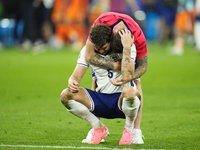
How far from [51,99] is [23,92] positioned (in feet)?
3.35

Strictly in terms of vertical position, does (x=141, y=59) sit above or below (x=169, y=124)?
above

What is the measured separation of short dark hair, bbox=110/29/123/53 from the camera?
433 cm

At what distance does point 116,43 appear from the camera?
4.34 metres

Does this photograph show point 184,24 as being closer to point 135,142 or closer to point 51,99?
point 51,99

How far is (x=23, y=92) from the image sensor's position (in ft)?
28.1

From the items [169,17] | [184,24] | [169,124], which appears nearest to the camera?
[169,124]

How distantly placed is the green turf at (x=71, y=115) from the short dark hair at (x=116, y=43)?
38.3 inches

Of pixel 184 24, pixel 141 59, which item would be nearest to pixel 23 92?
pixel 141 59

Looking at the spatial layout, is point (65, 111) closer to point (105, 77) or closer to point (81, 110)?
point (105, 77)

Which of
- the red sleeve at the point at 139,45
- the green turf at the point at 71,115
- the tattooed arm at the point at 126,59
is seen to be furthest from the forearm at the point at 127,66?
the green turf at the point at 71,115

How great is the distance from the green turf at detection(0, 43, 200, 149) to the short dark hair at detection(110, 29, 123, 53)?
3.20ft

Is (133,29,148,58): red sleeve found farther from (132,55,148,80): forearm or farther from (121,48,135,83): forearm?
(121,48,135,83): forearm

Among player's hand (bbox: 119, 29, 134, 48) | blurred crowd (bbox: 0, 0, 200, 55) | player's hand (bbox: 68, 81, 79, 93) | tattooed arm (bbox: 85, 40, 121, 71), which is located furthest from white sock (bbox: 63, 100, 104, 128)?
blurred crowd (bbox: 0, 0, 200, 55)

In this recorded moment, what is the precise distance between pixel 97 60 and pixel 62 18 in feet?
52.6
